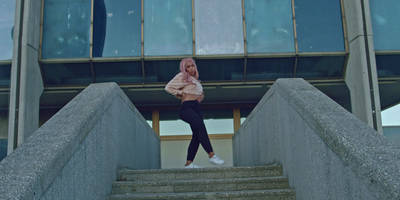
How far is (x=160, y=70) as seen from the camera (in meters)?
12.5

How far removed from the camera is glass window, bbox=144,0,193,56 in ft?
40.3

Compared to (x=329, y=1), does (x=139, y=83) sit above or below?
below

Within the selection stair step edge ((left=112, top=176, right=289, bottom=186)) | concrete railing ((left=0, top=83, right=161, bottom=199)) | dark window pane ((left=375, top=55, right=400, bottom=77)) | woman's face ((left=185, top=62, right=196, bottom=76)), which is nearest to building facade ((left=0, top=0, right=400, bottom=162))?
dark window pane ((left=375, top=55, right=400, bottom=77))

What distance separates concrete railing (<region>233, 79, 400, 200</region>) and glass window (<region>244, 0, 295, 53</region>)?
6.29 metres

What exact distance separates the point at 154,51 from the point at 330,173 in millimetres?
9168

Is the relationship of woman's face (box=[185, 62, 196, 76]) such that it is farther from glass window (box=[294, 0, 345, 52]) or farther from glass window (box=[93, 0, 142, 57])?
glass window (box=[294, 0, 345, 52])

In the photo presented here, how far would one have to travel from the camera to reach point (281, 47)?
40.3 ft

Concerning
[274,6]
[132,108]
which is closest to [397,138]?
[274,6]

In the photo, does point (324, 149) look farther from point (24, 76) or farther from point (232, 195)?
point (24, 76)

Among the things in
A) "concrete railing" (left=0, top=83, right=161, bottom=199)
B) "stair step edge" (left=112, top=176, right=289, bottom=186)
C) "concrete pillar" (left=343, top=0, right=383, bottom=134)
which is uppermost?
"concrete pillar" (left=343, top=0, right=383, bottom=134)

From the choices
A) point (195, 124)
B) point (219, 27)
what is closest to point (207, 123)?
point (219, 27)

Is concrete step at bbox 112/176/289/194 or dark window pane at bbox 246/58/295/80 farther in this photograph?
dark window pane at bbox 246/58/295/80

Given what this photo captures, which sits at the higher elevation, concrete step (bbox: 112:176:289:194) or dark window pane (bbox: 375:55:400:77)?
dark window pane (bbox: 375:55:400:77)

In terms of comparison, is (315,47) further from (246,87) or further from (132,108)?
(132,108)
